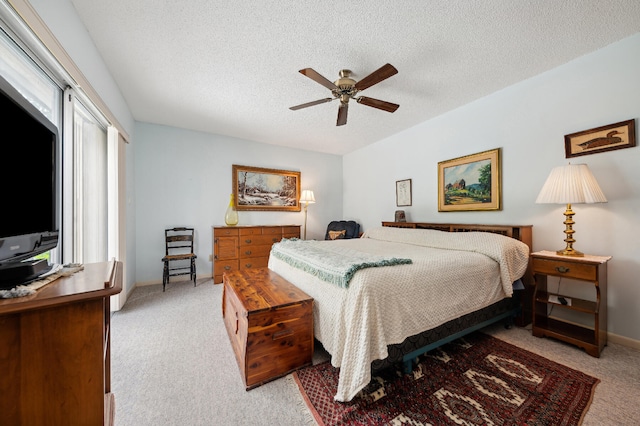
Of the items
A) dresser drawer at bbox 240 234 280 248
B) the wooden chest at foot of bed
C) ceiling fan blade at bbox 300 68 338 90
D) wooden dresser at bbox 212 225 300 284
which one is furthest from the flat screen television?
dresser drawer at bbox 240 234 280 248

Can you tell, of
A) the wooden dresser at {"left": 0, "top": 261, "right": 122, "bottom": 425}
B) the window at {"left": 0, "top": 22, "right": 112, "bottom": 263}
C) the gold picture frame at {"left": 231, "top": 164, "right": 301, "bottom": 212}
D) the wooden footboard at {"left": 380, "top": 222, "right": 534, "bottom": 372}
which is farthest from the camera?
the gold picture frame at {"left": 231, "top": 164, "right": 301, "bottom": 212}

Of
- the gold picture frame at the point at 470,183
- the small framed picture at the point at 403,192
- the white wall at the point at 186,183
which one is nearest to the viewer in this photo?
the gold picture frame at the point at 470,183

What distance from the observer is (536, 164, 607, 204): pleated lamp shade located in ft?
6.39

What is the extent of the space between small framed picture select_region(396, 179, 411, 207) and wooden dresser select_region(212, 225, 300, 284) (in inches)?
84.8

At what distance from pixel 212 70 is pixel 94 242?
2183 millimetres

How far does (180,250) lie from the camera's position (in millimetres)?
3975

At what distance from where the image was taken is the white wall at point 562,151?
6.55ft

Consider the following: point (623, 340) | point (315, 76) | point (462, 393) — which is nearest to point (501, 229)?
point (623, 340)

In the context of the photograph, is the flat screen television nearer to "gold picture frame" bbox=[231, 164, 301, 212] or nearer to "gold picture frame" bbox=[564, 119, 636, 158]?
"gold picture frame" bbox=[231, 164, 301, 212]

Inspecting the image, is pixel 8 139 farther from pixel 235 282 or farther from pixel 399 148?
pixel 399 148

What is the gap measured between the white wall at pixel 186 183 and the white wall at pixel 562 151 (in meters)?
3.07

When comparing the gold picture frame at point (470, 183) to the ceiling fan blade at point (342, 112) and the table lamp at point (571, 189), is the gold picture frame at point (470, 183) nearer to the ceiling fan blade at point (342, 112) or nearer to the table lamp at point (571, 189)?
the table lamp at point (571, 189)

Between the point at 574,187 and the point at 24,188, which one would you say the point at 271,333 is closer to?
the point at 24,188

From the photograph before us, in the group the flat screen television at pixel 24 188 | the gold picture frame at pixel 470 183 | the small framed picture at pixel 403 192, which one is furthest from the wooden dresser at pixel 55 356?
the small framed picture at pixel 403 192
